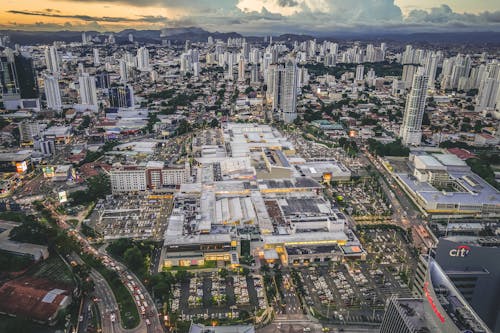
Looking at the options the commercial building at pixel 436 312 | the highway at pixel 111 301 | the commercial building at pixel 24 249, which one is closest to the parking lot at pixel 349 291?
the commercial building at pixel 436 312

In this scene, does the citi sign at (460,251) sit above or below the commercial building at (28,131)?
above

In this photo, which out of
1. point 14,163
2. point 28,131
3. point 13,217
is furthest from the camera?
point 28,131

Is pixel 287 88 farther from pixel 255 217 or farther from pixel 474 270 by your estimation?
pixel 474 270

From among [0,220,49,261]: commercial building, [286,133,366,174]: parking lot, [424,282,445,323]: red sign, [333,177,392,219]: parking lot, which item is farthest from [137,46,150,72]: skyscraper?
[424,282,445,323]: red sign

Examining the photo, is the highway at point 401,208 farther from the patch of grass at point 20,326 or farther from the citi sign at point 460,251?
the patch of grass at point 20,326

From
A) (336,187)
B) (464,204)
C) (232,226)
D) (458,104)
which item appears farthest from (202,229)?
(458,104)

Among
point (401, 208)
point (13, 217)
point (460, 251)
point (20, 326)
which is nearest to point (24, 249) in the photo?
point (13, 217)

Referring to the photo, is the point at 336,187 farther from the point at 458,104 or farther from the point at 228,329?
the point at 458,104
